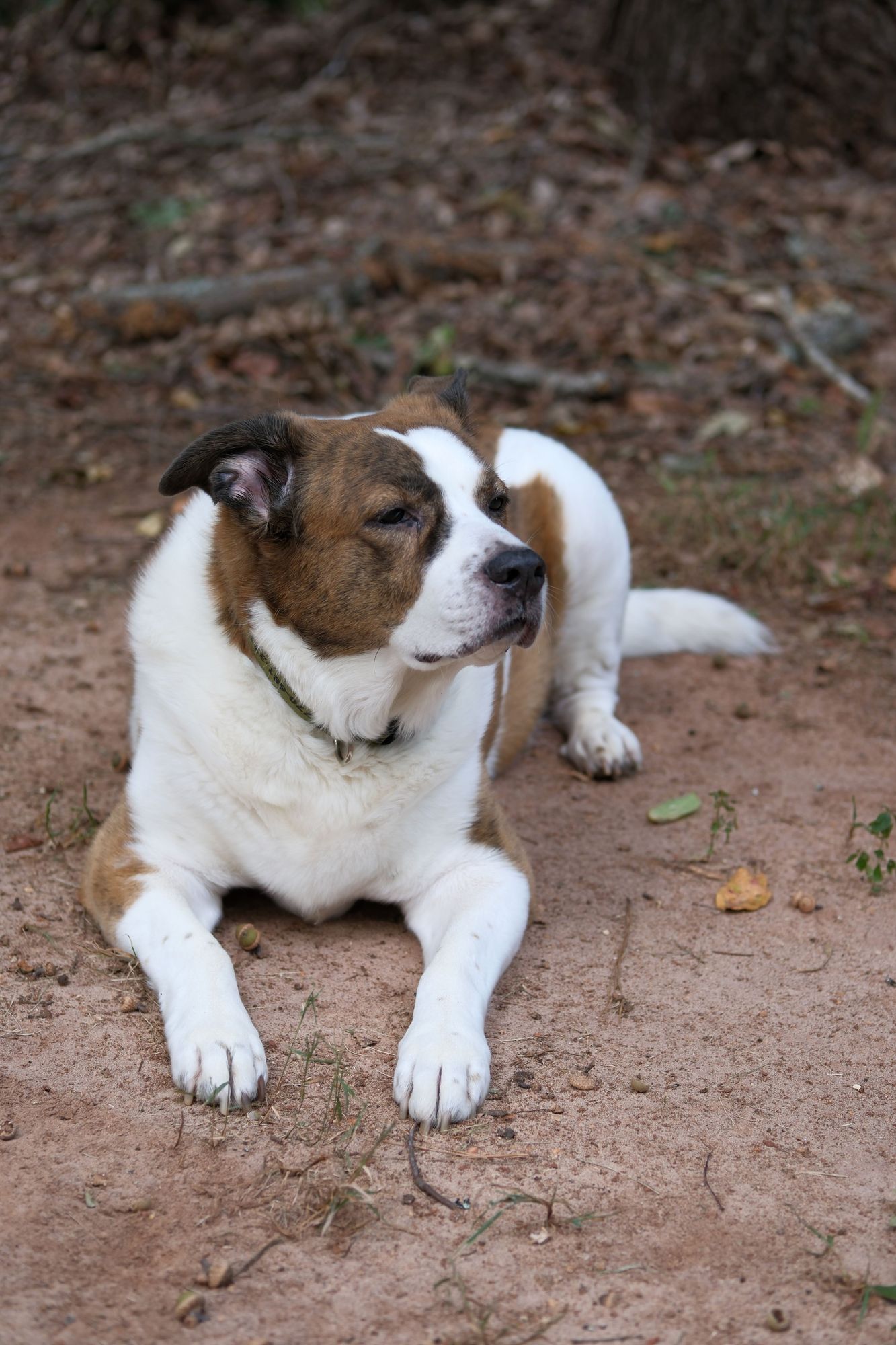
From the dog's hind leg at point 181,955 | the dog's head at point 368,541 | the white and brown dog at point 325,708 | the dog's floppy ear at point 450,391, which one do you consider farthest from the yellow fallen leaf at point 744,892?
the dog's floppy ear at point 450,391

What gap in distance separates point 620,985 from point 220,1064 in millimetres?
1066

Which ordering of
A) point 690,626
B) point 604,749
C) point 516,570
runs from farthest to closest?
point 690,626 < point 604,749 < point 516,570

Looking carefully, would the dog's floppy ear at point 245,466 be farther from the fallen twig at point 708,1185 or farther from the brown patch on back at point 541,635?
the fallen twig at point 708,1185

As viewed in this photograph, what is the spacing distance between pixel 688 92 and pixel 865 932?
23.8 feet

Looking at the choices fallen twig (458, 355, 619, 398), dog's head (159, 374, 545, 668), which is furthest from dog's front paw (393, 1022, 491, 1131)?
fallen twig (458, 355, 619, 398)

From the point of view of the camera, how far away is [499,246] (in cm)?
852

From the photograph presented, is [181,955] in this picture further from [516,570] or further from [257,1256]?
[516,570]

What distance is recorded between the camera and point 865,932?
146 inches

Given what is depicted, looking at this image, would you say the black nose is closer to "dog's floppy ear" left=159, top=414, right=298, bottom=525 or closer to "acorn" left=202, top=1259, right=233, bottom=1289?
"dog's floppy ear" left=159, top=414, right=298, bottom=525

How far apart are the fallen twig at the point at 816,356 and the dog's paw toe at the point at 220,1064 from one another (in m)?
5.60

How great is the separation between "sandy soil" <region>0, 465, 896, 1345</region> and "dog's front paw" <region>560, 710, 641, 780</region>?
0.23ft

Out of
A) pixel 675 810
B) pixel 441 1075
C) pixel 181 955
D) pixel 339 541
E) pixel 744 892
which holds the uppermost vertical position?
pixel 339 541

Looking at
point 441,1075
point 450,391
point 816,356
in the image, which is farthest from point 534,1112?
point 816,356

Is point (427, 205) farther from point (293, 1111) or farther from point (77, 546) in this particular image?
point (293, 1111)
